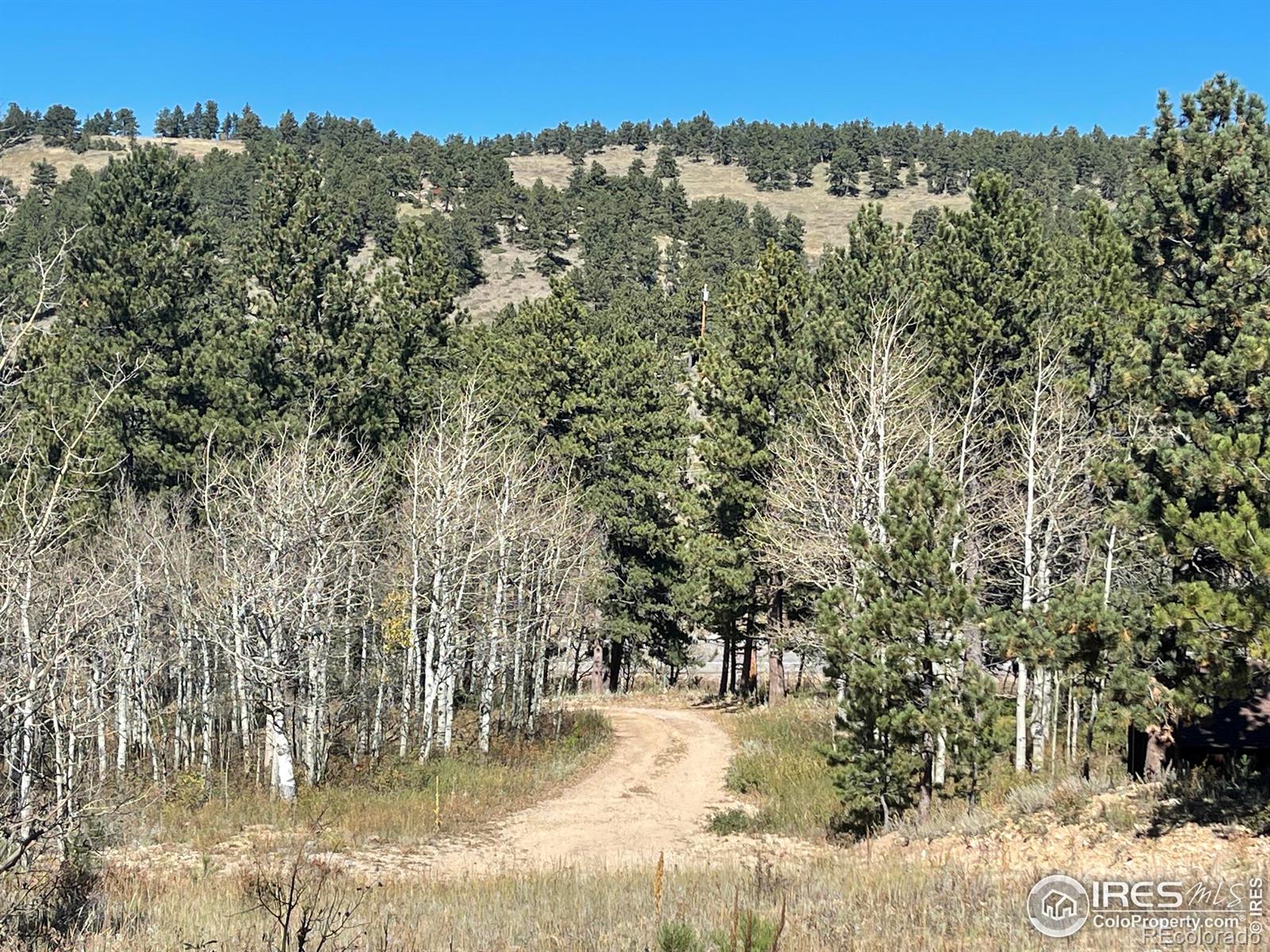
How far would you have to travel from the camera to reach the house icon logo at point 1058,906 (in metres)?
7.84

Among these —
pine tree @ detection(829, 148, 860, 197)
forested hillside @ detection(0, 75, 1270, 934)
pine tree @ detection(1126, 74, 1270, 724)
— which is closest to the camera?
pine tree @ detection(1126, 74, 1270, 724)

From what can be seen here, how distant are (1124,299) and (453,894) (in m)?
19.3

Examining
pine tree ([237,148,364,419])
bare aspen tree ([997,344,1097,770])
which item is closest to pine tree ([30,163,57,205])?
pine tree ([237,148,364,419])

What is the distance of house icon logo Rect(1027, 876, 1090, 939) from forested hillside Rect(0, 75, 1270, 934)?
3.16 meters

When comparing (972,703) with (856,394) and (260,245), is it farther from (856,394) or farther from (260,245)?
(260,245)

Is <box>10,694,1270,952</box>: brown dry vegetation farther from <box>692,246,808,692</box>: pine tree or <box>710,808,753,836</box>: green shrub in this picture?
<box>692,246,808,692</box>: pine tree

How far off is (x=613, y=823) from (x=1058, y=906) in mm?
11242

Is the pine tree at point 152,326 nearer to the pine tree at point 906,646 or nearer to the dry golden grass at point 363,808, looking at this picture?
the dry golden grass at point 363,808

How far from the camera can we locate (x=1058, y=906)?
8.48 m

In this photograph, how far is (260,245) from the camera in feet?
99.0

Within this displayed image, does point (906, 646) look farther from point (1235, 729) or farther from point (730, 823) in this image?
point (730, 823)

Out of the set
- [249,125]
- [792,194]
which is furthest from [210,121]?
[792,194]

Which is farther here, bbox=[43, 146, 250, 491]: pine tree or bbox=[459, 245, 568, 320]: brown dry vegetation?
bbox=[459, 245, 568, 320]: brown dry vegetation

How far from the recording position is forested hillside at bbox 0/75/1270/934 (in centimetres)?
1232
